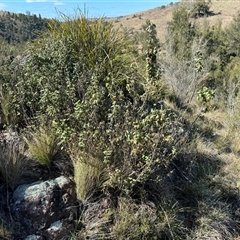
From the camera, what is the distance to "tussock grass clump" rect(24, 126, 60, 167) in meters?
3.71

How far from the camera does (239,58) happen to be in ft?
67.7

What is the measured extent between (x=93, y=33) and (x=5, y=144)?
7.75 ft

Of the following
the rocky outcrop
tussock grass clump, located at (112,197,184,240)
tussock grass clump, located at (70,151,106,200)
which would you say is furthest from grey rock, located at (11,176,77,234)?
tussock grass clump, located at (112,197,184,240)

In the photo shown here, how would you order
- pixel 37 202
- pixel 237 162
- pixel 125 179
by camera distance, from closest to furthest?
pixel 37 202 < pixel 125 179 < pixel 237 162

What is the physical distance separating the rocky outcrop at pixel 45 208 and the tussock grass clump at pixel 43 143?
0.35m

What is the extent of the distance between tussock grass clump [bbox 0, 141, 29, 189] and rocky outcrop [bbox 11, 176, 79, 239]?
12 centimetres

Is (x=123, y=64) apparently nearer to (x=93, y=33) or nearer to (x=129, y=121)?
(x=93, y=33)

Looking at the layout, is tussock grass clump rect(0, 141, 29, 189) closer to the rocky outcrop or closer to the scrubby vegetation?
the scrubby vegetation

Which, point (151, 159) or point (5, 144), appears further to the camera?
point (5, 144)

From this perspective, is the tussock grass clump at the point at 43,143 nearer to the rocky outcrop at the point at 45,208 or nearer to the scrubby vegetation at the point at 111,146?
the scrubby vegetation at the point at 111,146

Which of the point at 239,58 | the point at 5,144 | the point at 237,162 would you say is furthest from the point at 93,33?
the point at 239,58

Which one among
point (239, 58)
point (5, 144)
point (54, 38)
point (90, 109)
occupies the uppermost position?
point (54, 38)

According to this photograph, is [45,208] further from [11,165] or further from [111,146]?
[111,146]

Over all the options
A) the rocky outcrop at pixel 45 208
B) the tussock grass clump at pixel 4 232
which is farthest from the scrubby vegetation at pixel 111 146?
the rocky outcrop at pixel 45 208
